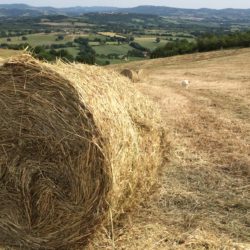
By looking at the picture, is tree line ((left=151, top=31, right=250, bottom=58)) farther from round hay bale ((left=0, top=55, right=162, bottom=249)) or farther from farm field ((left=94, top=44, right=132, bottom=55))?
round hay bale ((left=0, top=55, right=162, bottom=249))

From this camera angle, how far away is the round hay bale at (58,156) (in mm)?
4863

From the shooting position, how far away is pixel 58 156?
4992 millimetres

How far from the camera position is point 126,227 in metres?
5.41

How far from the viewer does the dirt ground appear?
5152 millimetres

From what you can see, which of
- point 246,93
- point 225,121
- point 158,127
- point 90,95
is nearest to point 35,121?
point 90,95

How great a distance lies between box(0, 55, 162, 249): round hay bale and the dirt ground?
14.6 inches

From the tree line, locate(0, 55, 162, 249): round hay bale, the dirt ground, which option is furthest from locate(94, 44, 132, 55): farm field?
locate(0, 55, 162, 249): round hay bale

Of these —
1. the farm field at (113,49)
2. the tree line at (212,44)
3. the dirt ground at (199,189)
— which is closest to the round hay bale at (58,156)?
the dirt ground at (199,189)

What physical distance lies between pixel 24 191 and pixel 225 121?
21.5 ft

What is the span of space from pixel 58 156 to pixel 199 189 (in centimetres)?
238

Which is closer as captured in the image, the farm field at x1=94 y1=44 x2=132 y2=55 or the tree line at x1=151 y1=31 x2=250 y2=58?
the tree line at x1=151 y1=31 x2=250 y2=58

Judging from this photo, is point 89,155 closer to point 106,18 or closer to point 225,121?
point 225,121

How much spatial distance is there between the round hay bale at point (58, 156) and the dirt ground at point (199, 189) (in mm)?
372

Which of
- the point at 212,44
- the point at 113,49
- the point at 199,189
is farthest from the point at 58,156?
the point at 113,49
